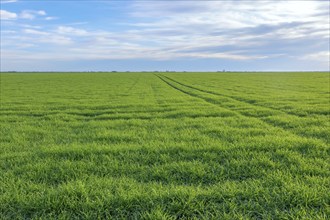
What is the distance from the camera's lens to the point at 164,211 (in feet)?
12.6

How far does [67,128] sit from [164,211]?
688 centimetres

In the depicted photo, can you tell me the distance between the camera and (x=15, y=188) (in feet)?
14.7

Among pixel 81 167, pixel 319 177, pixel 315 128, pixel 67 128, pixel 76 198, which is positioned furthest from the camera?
pixel 67 128

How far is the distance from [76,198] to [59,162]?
71.9 inches

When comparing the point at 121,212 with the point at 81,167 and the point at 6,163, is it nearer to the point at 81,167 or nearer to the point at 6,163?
the point at 81,167

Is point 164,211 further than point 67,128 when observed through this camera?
No

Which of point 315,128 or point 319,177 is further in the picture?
point 315,128

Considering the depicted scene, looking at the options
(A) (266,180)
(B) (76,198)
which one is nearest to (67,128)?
(B) (76,198)

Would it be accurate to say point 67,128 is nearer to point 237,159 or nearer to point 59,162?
point 59,162

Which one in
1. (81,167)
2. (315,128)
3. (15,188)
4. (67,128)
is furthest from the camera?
(67,128)

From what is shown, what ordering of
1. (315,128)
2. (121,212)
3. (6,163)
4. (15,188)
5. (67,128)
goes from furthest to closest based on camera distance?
1. (67,128)
2. (315,128)
3. (6,163)
4. (15,188)
5. (121,212)

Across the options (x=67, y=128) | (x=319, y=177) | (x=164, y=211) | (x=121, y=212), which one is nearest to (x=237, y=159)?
(x=319, y=177)

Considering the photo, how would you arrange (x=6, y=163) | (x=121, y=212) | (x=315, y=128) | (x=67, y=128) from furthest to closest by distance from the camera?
(x=67, y=128)
(x=315, y=128)
(x=6, y=163)
(x=121, y=212)

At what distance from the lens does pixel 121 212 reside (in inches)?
150
